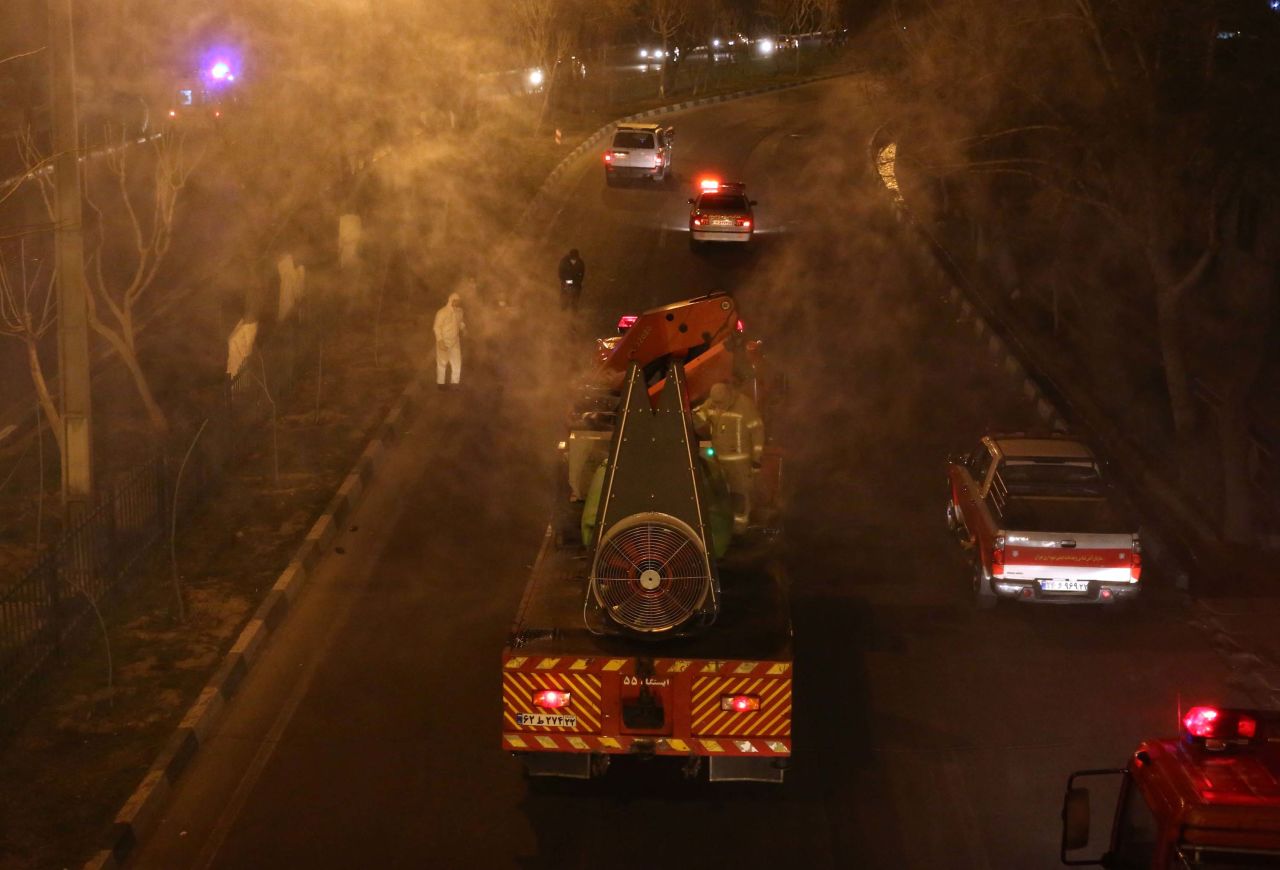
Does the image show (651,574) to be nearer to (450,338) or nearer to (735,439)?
(735,439)

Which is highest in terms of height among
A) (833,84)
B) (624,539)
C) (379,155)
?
(833,84)

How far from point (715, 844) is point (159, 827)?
12.0 feet

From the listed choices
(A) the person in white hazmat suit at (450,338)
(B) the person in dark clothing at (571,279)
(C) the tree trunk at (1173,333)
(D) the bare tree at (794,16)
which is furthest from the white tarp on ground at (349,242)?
(D) the bare tree at (794,16)

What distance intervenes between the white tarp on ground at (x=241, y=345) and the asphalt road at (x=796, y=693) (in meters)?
2.27

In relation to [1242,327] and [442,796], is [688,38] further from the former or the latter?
[442,796]

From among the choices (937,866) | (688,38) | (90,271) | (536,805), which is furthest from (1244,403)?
(688,38)

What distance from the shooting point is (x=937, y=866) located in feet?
28.8

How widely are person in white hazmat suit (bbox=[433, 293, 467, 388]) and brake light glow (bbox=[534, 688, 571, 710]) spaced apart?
389 inches

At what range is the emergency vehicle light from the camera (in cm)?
525

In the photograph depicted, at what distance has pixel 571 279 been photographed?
76.7 feet

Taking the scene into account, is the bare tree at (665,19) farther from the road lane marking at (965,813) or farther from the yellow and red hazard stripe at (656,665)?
the yellow and red hazard stripe at (656,665)

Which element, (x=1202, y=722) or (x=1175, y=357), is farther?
(x=1175, y=357)

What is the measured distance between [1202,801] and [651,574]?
4389 mm

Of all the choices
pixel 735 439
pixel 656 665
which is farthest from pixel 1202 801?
pixel 735 439
